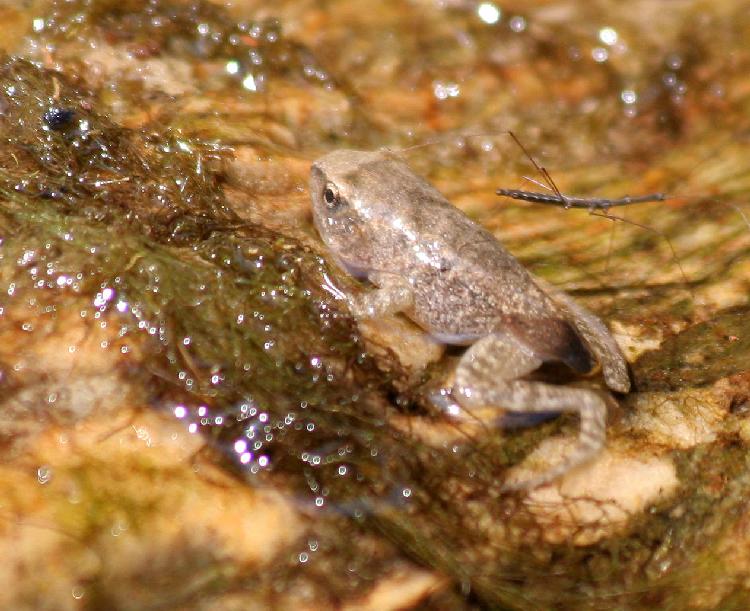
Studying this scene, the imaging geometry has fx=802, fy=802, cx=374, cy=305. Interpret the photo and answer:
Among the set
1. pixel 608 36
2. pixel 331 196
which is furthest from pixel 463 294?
pixel 608 36

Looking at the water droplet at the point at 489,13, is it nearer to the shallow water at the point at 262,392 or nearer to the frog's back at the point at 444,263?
the shallow water at the point at 262,392

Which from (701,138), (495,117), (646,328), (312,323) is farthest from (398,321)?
Answer: (701,138)

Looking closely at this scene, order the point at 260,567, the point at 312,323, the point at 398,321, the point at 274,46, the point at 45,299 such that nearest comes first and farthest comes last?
1. the point at 260,567
2. the point at 45,299
3. the point at 312,323
4. the point at 398,321
5. the point at 274,46

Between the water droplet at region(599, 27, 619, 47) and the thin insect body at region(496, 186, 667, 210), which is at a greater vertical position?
the water droplet at region(599, 27, 619, 47)

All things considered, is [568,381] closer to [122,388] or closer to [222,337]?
[222,337]

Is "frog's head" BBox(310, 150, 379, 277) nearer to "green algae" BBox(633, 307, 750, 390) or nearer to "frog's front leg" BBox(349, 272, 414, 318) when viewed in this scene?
"frog's front leg" BBox(349, 272, 414, 318)

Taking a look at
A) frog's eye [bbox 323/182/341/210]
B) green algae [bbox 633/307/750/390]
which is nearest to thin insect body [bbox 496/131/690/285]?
green algae [bbox 633/307/750/390]

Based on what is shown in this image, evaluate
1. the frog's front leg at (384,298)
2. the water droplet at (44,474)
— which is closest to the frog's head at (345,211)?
the frog's front leg at (384,298)

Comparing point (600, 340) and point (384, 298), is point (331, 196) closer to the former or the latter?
point (384, 298)
